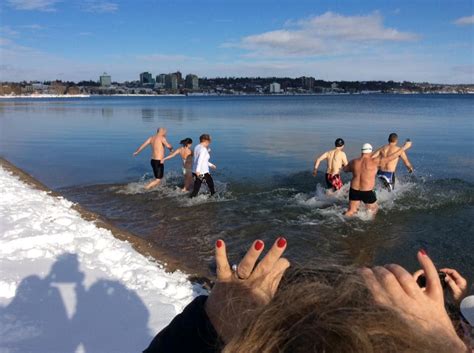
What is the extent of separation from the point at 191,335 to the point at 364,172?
7.84 meters

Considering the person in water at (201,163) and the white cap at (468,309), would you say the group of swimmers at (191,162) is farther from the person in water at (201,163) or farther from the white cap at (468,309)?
the white cap at (468,309)

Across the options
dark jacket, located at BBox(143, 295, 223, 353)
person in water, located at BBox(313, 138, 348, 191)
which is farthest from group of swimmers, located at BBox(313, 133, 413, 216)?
dark jacket, located at BBox(143, 295, 223, 353)

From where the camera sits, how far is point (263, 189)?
40.0ft

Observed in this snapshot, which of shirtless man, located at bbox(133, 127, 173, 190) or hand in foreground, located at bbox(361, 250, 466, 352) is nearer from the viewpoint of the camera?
hand in foreground, located at bbox(361, 250, 466, 352)

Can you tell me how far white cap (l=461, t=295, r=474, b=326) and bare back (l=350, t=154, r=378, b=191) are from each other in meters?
7.56

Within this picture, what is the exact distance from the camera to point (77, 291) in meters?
4.35

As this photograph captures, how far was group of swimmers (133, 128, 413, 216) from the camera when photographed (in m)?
8.67

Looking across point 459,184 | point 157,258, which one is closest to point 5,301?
point 157,258

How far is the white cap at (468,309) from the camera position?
1.24 metres

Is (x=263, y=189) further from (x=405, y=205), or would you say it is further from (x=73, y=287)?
(x=73, y=287)

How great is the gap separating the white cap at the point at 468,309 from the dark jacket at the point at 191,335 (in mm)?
760

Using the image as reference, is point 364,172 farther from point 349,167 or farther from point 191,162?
point 191,162

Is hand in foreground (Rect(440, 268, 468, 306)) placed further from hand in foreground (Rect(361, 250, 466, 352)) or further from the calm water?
the calm water

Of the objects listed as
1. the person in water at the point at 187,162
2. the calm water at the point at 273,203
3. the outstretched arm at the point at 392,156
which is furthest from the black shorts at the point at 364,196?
the person in water at the point at 187,162
